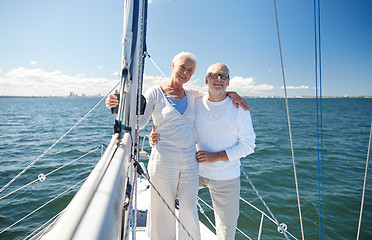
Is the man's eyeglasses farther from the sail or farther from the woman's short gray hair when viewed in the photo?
the sail

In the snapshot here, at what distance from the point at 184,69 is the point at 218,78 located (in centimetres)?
33

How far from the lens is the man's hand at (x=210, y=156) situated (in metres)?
1.84

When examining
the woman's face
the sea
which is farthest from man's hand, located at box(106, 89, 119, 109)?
the sea

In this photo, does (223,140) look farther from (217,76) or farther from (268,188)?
(268,188)

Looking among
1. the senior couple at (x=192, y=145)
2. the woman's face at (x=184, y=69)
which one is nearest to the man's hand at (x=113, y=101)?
the senior couple at (x=192, y=145)

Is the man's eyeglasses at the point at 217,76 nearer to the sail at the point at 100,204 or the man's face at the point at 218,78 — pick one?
the man's face at the point at 218,78

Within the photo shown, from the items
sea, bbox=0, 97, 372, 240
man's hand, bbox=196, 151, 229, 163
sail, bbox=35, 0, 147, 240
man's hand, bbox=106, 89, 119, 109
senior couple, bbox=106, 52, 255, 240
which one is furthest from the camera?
sea, bbox=0, 97, 372, 240

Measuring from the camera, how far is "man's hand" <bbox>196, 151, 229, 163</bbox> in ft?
6.03

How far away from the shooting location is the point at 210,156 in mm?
1854

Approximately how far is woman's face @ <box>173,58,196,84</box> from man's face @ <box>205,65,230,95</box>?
205 millimetres

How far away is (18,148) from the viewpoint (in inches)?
354

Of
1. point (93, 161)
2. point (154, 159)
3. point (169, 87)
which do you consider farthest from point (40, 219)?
point (169, 87)

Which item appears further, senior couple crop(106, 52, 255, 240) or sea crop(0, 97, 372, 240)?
sea crop(0, 97, 372, 240)

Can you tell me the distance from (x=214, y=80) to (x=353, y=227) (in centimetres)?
475
